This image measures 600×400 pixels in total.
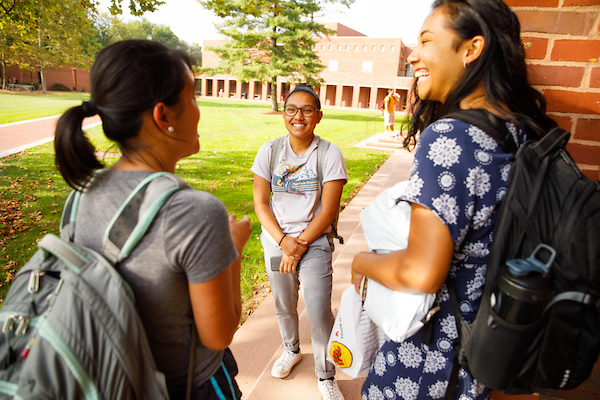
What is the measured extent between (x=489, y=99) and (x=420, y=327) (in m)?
0.81

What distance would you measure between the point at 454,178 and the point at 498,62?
1.52 feet

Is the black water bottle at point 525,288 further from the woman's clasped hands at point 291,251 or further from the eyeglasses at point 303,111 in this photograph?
the eyeglasses at point 303,111

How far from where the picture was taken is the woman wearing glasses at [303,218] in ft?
8.25

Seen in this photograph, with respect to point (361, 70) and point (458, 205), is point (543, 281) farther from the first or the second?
point (361, 70)

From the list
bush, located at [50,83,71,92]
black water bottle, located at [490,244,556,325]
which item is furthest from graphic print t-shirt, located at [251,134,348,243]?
bush, located at [50,83,71,92]

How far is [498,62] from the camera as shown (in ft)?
4.13

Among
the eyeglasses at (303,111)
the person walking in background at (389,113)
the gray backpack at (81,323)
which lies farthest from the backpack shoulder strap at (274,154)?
the person walking in background at (389,113)

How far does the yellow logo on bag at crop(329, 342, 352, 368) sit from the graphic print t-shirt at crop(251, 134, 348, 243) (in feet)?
3.33

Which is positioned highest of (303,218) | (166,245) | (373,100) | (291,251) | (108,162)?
(373,100)

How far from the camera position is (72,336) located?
2.95ft

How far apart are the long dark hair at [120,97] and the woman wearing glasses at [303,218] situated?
1.35m

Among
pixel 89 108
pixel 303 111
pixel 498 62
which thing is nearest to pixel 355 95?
pixel 303 111

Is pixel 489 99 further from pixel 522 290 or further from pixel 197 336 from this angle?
pixel 197 336

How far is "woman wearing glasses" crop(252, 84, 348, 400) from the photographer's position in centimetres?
252
